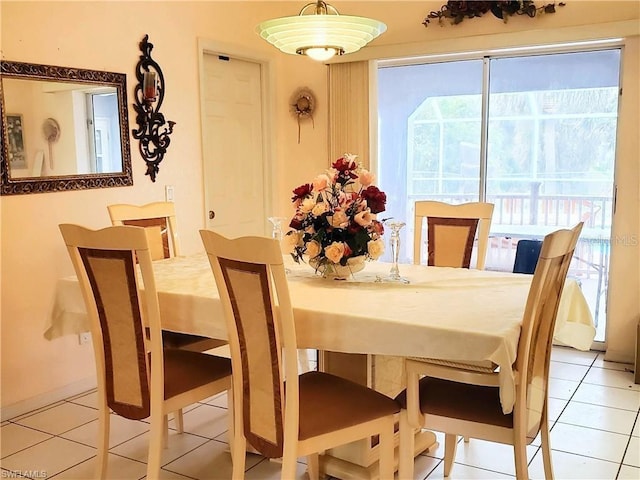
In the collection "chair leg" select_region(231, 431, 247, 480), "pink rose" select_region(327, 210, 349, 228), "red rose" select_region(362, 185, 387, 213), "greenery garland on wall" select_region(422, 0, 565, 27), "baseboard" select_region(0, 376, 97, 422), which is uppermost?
"greenery garland on wall" select_region(422, 0, 565, 27)

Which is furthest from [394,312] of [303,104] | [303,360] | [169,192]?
[303,104]

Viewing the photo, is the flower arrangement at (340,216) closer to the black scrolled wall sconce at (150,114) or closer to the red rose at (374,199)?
the red rose at (374,199)

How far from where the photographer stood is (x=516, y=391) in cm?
188

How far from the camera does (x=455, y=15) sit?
416cm

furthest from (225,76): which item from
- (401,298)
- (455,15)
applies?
(401,298)

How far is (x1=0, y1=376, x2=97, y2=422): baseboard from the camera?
3.12 meters

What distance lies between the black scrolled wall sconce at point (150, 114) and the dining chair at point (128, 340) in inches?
63.8

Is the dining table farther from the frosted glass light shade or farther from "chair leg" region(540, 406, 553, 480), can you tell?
the frosted glass light shade

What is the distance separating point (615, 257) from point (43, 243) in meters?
3.46

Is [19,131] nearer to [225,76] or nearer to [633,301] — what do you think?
[225,76]

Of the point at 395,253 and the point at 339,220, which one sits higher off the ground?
the point at 339,220

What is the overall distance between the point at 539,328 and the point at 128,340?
1.47m

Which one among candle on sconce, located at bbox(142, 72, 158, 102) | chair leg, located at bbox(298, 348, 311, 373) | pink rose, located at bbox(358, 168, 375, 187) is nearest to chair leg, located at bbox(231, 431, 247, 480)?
pink rose, located at bbox(358, 168, 375, 187)

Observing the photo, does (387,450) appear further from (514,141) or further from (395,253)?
(514,141)
